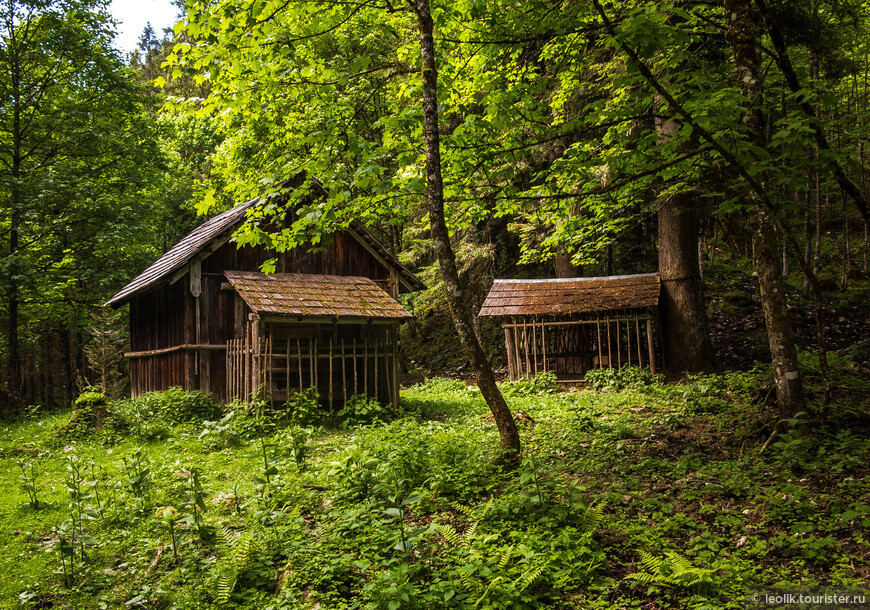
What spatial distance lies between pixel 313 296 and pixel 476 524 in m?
9.29

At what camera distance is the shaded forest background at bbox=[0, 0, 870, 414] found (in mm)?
6273

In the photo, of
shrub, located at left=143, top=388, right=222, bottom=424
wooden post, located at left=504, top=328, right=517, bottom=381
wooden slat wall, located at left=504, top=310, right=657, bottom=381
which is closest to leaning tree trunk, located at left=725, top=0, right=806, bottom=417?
wooden slat wall, located at left=504, top=310, right=657, bottom=381

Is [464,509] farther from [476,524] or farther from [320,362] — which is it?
[320,362]

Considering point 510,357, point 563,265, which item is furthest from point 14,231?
point 563,265

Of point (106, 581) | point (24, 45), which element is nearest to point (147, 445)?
point (106, 581)

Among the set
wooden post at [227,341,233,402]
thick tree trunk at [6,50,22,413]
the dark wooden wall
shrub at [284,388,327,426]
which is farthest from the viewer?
thick tree trunk at [6,50,22,413]

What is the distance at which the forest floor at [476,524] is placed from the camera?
4055mm

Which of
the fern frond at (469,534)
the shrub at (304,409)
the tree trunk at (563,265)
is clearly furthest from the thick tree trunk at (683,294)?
the fern frond at (469,534)

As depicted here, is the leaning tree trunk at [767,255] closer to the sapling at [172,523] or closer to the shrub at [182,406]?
the sapling at [172,523]

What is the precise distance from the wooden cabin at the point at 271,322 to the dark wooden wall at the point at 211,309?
0.08ft

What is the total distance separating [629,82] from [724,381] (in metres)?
7.94

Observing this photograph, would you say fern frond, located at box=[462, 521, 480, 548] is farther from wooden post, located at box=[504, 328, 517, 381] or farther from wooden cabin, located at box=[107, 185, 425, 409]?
wooden post, located at box=[504, 328, 517, 381]

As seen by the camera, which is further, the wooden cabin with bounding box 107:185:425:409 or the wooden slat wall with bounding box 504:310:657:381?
the wooden slat wall with bounding box 504:310:657:381

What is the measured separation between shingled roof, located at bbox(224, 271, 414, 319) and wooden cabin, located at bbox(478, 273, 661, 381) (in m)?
4.17
